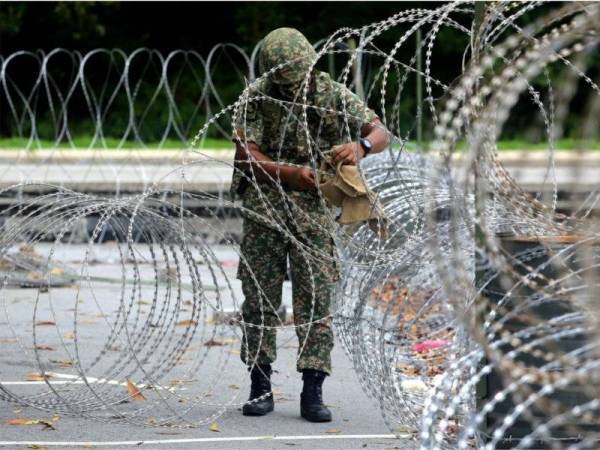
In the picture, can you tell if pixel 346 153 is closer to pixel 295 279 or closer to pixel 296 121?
pixel 296 121

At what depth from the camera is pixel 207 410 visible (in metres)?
7.43

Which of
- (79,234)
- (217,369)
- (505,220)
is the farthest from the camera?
(79,234)

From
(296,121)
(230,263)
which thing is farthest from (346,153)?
(230,263)

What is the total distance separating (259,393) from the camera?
289 inches

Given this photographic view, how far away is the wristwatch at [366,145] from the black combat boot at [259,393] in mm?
1272

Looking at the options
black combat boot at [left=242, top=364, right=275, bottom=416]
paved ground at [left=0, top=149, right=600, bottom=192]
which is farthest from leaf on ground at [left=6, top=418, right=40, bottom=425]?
paved ground at [left=0, top=149, right=600, bottom=192]

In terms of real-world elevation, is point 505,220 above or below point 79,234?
above

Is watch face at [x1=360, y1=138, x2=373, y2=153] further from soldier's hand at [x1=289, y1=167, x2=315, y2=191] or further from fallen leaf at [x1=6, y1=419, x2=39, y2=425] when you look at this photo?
fallen leaf at [x1=6, y1=419, x2=39, y2=425]

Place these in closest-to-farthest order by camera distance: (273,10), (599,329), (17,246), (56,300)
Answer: (599,329) < (56,300) < (17,246) < (273,10)

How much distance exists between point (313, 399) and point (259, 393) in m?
0.33

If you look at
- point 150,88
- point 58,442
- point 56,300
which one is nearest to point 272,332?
point 58,442

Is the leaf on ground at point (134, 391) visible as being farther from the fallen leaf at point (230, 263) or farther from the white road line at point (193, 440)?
the fallen leaf at point (230, 263)

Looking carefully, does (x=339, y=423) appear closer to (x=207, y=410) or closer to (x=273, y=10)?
(x=207, y=410)

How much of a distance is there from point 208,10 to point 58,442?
2835 cm
